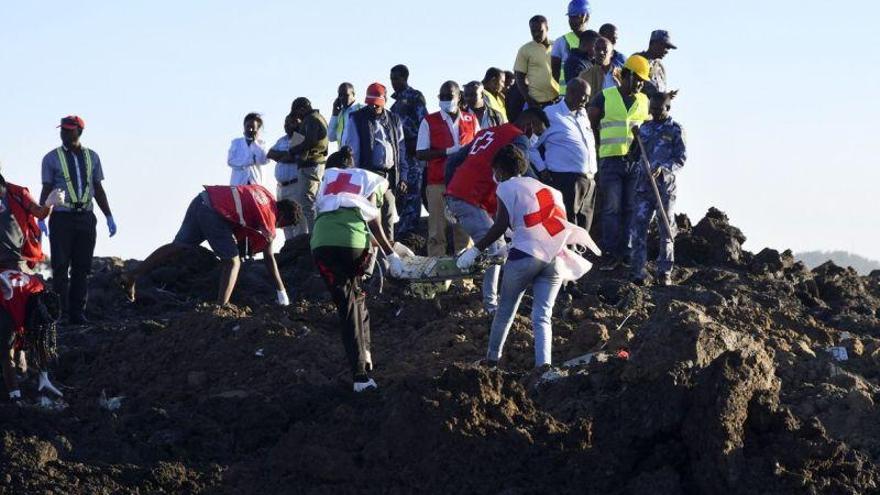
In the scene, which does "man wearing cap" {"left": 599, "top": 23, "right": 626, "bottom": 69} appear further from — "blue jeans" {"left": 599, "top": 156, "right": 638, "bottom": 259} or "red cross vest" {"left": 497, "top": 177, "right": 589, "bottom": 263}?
"red cross vest" {"left": 497, "top": 177, "right": 589, "bottom": 263}

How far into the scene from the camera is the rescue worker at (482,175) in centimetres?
1352

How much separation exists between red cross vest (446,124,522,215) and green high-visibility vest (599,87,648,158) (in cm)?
243

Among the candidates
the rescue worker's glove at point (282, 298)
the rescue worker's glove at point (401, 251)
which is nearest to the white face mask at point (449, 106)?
the rescue worker's glove at point (401, 251)

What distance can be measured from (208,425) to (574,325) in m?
3.62

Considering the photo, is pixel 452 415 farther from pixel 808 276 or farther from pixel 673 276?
pixel 808 276

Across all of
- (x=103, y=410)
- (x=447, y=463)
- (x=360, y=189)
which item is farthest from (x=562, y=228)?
(x=103, y=410)

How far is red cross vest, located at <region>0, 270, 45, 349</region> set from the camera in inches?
504

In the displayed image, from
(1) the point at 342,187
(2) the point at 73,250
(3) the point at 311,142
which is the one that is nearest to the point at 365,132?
(3) the point at 311,142

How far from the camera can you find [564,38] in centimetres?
1748

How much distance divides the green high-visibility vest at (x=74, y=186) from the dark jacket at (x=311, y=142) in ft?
7.18

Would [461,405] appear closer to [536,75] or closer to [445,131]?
[445,131]

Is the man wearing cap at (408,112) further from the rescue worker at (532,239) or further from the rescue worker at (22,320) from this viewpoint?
the rescue worker at (22,320)

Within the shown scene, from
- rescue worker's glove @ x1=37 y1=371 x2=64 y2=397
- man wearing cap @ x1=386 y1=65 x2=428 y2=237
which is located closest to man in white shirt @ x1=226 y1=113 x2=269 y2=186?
man wearing cap @ x1=386 y1=65 x2=428 y2=237

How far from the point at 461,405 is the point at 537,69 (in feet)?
23.7
